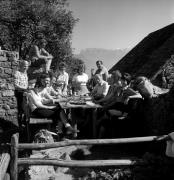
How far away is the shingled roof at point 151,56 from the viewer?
12295 mm

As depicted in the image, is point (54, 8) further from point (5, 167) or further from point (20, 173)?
point (5, 167)

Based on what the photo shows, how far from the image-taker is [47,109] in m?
7.25

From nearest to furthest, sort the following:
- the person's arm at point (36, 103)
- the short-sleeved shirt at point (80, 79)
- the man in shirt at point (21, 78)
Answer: the person's arm at point (36, 103) → the man in shirt at point (21, 78) → the short-sleeved shirt at point (80, 79)

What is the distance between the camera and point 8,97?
30.7ft

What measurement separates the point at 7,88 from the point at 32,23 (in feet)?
36.7

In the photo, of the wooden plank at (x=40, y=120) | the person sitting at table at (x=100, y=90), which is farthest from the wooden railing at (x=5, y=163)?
the person sitting at table at (x=100, y=90)

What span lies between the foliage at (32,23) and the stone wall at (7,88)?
10387 millimetres

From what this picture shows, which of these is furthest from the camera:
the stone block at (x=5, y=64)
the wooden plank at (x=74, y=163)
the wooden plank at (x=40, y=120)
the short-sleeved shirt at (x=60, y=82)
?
the stone block at (x=5, y=64)

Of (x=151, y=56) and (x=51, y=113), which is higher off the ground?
(x=151, y=56)

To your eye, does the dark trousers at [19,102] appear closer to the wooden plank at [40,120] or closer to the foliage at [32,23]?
the wooden plank at [40,120]

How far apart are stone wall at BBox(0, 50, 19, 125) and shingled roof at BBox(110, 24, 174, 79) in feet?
17.6

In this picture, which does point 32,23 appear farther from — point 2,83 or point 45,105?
point 45,105

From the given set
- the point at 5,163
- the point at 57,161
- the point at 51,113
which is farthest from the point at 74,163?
the point at 51,113

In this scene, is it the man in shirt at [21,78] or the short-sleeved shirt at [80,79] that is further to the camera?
the short-sleeved shirt at [80,79]
